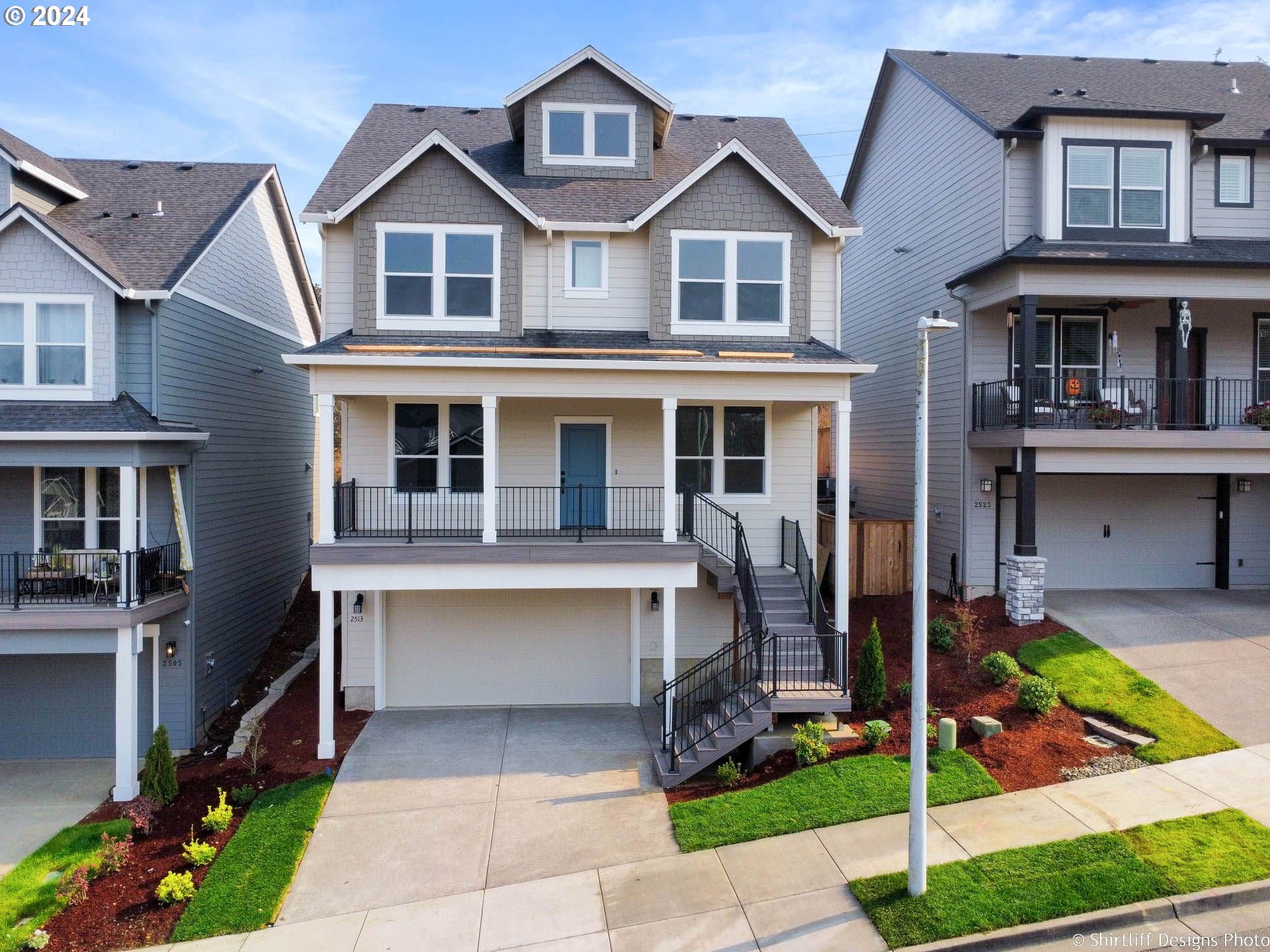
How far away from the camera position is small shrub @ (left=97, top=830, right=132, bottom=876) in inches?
358

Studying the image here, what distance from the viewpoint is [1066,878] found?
742cm

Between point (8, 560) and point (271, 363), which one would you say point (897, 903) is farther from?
point (271, 363)

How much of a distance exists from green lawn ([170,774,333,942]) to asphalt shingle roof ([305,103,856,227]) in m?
9.32

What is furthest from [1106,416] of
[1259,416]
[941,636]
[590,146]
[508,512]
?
[508,512]

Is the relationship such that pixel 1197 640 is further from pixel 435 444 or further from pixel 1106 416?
pixel 435 444

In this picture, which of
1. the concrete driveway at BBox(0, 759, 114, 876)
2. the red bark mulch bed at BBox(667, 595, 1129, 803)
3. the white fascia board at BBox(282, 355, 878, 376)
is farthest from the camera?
the white fascia board at BBox(282, 355, 878, 376)

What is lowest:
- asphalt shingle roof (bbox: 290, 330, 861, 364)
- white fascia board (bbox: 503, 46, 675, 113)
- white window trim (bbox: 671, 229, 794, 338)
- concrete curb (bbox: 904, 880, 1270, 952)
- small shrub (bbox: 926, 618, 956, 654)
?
concrete curb (bbox: 904, 880, 1270, 952)

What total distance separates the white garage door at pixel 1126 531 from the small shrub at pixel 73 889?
16.2 metres

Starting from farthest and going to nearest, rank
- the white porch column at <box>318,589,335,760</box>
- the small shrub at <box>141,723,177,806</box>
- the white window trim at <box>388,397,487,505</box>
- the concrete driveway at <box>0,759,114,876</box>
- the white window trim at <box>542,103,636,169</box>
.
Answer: the white window trim at <box>542,103,636,169</box> → the white window trim at <box>388,397,487,505</box> → the white porch column at <box>318,589,335,760</box> → the small shrub at <box>141,723,177,806</box> → the concrete driveway at <box>0,759,114,876</box>

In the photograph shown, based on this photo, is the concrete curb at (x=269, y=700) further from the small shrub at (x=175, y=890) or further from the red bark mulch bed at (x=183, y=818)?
the small shrub at (x=175, y=890)

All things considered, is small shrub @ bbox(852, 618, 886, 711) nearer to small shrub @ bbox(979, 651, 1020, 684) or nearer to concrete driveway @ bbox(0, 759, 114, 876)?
small shrub @ bbox(979, 651, 1020, 684)

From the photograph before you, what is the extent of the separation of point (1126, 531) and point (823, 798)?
35.1 ft

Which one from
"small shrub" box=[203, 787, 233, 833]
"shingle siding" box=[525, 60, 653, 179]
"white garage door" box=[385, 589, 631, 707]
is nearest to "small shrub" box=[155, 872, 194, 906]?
"small shrub" box=[203, 787, 233, 833]

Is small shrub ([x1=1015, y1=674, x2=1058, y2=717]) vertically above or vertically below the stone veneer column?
below
